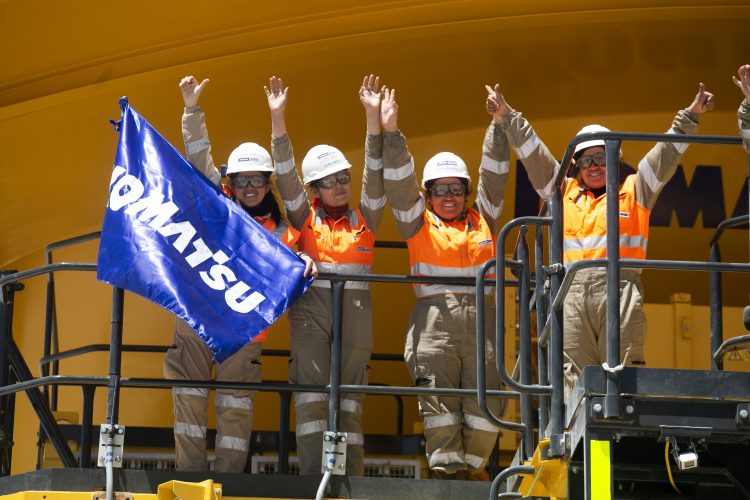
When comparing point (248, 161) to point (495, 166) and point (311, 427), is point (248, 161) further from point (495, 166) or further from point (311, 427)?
point (311, 427)

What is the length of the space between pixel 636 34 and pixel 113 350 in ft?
14.3

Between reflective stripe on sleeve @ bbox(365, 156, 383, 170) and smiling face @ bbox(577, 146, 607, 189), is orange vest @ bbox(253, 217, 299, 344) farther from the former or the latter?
smiling face @ bbox(577, 146, 607, 189)

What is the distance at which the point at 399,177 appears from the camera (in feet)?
22.3

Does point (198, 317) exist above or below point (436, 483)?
above

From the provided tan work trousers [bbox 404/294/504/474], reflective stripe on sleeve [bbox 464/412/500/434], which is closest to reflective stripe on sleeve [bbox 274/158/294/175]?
tan work trousers [bbox 404/294/504/474]

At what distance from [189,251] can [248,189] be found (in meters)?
0.77

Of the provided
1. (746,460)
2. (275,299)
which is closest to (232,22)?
(275,299)

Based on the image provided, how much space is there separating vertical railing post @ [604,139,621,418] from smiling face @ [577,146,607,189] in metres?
1.76

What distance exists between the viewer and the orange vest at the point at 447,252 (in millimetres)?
6766

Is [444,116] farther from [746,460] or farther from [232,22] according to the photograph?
[746,460]

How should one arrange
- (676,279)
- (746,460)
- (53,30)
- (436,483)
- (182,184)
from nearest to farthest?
1. (746,460)
2. (436,483)
3. (182,184)
4. (53,30)
5. (676,279)

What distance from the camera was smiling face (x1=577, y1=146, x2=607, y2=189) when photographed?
660 centimetres

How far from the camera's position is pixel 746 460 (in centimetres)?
542

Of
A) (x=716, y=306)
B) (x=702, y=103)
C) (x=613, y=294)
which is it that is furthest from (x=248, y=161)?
(x=613, y=294)
